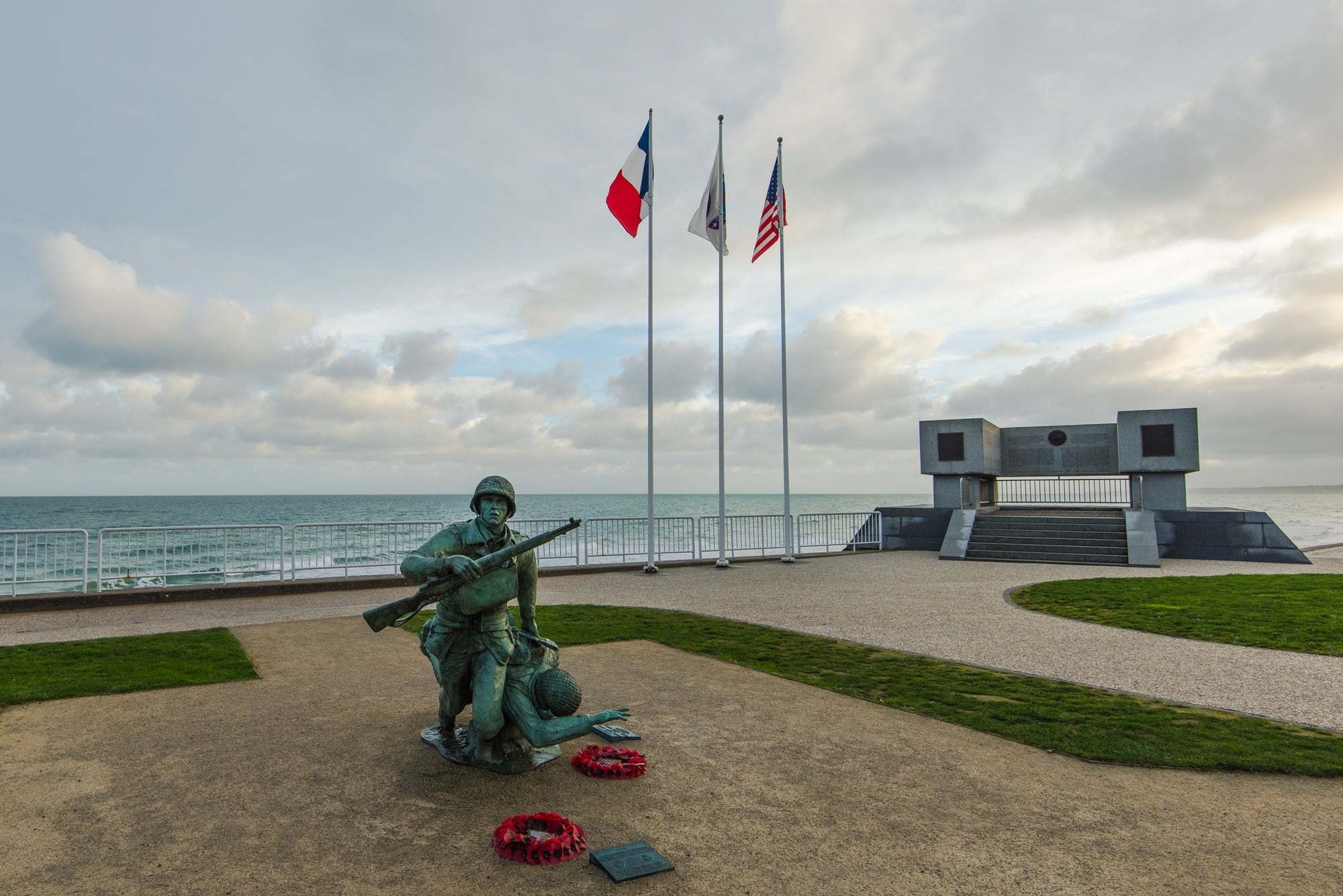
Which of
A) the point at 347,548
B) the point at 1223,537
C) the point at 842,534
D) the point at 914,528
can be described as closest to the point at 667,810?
the point at 347,548

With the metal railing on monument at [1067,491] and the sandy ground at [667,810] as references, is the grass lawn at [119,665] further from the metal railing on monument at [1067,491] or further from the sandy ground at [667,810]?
the metal railing on monument at [1067,491]

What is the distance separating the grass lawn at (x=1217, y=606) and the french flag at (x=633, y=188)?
9.78 m

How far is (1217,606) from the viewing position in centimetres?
1045

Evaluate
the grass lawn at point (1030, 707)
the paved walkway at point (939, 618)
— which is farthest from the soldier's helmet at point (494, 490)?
the paved walkway at point (939, 618)

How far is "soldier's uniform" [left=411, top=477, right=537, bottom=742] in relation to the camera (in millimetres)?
4074

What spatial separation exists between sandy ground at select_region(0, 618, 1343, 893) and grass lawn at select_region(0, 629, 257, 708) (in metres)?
0.54

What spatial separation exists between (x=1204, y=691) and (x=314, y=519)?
7214 cm

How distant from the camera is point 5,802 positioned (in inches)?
148

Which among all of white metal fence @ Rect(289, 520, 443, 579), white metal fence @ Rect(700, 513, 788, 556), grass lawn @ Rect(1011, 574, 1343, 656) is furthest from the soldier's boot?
white metal fence @ Rect(700, 513, 788, 556)

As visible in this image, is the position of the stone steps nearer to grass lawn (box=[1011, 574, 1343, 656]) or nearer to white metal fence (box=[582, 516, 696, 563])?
grass lawn (box=[1011, 574, 1343, 656])

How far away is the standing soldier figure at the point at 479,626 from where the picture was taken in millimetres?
4086

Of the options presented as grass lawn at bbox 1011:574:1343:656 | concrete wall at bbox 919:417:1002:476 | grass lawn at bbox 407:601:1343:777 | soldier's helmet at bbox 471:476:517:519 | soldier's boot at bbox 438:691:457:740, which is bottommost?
grass lawn at bbox 1011:574:1343:656

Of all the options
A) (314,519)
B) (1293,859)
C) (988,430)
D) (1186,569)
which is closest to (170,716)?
(1293,859)

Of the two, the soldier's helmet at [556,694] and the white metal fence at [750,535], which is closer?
the soldier's helmet at [556,694]
